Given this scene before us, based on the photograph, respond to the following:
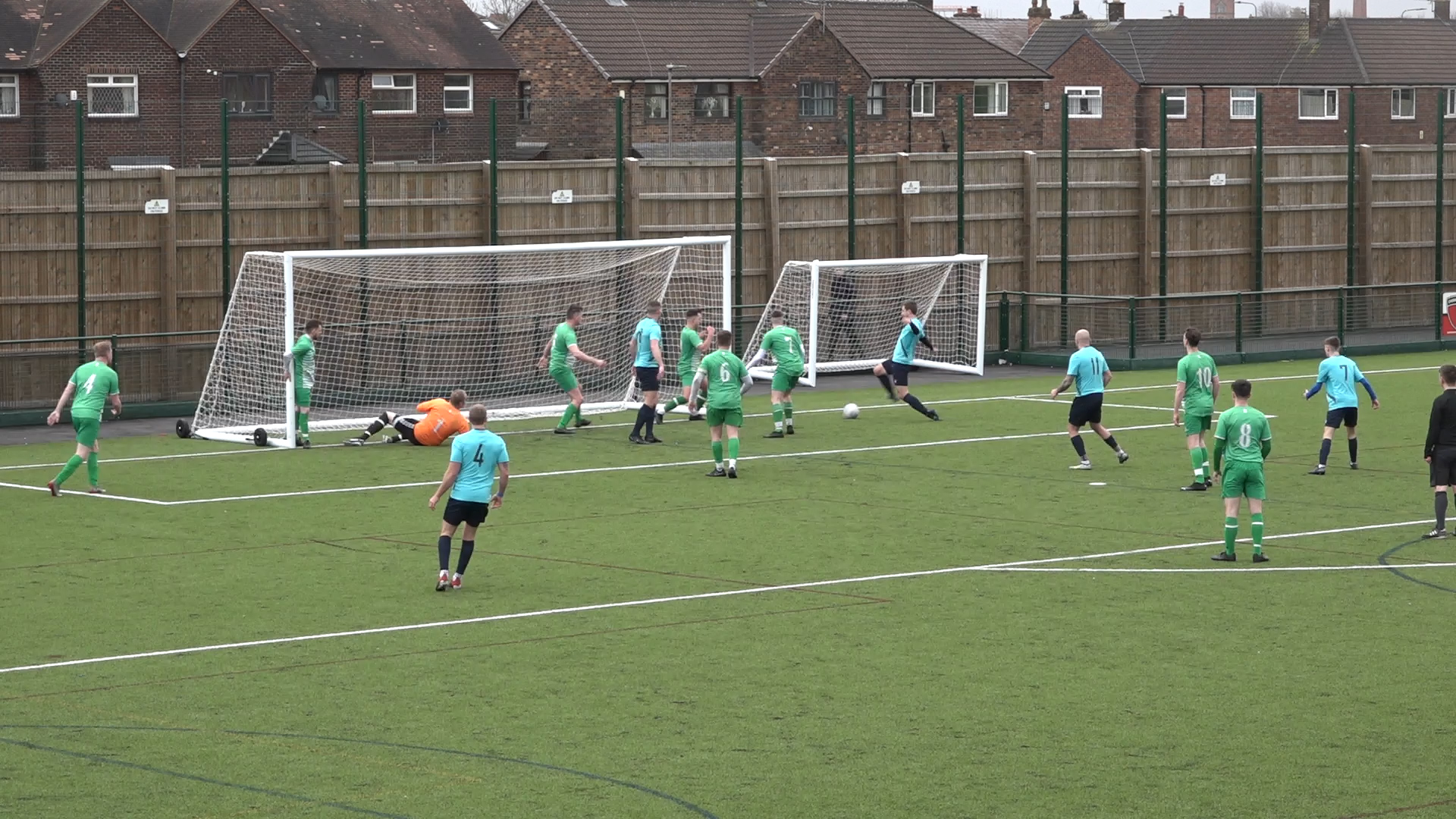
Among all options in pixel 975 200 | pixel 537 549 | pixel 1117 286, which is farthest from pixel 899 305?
pixel 537 549

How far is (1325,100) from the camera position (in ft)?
233

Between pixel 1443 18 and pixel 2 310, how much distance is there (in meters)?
71.3

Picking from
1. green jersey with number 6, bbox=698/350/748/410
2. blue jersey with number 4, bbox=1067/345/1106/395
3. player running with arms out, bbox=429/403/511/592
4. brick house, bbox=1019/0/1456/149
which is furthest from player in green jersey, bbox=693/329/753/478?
brick house, bbox=1019/0/1456/149

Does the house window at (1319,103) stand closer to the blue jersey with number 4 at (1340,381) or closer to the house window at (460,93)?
the house window at (460,93)

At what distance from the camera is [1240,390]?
16.9 metres

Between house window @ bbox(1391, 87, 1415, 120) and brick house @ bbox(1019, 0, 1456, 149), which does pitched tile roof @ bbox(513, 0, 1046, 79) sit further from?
house window @ bbox(1391, 87, 1415, 120)

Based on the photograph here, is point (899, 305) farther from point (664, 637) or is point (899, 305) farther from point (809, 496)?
point (664, 637)

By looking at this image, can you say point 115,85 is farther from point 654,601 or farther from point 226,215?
point 654,601

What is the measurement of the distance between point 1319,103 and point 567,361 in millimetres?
51421

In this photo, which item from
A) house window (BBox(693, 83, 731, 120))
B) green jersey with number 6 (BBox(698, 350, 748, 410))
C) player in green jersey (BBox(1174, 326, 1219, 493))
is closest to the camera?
player in green jersey (BBox(1174, 326, 1219, 493))

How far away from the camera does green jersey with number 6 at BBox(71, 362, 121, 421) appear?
839 inches

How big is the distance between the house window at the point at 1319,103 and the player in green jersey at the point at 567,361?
50.3 m

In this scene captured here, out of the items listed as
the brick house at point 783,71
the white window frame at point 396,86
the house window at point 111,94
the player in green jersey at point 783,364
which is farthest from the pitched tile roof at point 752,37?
the player in green jersey at point 783,364

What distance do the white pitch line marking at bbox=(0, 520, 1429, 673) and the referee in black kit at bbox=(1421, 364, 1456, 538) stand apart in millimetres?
942
